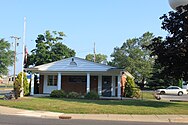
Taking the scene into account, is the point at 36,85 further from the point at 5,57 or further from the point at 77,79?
the point at 5,57

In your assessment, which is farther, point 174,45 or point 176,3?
point 176,3

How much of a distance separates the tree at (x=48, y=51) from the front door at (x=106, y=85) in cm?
2041

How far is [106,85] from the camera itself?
35.1 m

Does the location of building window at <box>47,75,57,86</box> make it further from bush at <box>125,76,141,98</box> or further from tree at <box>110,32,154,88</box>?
tree at <box>110,32,154,88</box>

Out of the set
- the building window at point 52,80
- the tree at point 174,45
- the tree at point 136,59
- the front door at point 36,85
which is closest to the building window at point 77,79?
the building window at point 52,80

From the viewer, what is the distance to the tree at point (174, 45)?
22.8 meters

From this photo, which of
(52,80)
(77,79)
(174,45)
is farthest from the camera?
(52,80)

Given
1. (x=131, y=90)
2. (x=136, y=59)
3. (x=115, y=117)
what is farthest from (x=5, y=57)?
(x=115, y=117)

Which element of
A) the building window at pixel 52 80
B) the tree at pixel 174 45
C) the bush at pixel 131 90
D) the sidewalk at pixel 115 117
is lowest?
the sidewalk at pixel 115 117

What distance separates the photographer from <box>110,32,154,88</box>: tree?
7201 centimetres

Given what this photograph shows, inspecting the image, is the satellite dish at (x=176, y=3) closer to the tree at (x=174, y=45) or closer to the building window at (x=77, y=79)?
the tree at (x=174, y=45)

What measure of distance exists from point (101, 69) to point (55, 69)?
4986mm

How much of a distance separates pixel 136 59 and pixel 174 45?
50483mm

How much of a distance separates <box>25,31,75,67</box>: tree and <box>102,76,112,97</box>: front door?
20.4 m
